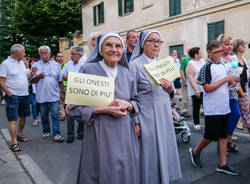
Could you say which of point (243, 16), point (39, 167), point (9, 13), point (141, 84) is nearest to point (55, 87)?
point (39, 167)

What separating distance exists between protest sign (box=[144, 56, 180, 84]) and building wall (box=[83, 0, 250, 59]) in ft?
29.0

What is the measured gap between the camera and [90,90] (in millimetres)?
2270

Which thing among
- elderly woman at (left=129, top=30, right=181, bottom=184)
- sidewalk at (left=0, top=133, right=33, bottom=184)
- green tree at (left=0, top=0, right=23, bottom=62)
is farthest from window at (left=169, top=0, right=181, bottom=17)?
green tree at (left=0, top=0, right=23, bottom=62)

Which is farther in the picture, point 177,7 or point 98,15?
point 98,15

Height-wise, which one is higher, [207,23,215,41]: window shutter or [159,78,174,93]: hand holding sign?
[207,23,215,41]: window shutter

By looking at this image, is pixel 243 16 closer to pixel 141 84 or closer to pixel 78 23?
pixel 141 84

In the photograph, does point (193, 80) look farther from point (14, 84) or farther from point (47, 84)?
point (14, 84)

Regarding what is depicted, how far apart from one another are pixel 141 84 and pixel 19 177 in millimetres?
2296

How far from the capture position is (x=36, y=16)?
2608 centimetres

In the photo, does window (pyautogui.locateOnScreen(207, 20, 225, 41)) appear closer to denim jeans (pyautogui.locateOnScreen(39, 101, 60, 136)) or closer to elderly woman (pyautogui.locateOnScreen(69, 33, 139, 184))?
denim jeans (pyautogui.locateOnScreen(39, 101, 60, 136))

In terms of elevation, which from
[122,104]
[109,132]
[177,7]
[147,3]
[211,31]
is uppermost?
[147,3]

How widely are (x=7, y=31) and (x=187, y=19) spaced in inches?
981

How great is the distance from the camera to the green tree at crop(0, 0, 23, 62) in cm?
2968

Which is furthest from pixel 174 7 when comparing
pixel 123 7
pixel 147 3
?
pixel 123 7
